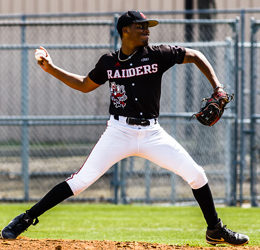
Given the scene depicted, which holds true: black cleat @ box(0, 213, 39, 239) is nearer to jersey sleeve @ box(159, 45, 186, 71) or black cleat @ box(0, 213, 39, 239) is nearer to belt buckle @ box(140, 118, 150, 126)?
belt buckle @ box(140, 118, 150, 126)

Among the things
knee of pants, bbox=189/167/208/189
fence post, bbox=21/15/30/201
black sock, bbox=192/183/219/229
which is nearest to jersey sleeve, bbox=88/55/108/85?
knee of pants, bbox=189/167/208/189

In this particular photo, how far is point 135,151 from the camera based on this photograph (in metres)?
5.39

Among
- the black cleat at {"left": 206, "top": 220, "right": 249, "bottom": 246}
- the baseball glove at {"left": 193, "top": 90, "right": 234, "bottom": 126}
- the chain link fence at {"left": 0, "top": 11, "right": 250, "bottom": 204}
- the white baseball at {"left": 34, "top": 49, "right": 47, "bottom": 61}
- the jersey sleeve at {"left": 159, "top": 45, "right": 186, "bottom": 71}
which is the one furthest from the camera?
the chain link fence at {"left": 0, "top": 11, "right": 250, "bottom": 204}

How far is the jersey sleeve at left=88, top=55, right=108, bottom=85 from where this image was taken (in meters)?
5.61

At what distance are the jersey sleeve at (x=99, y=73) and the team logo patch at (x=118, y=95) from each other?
0.21m

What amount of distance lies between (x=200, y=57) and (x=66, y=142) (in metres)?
7.69

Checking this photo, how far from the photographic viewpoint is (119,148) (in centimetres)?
538

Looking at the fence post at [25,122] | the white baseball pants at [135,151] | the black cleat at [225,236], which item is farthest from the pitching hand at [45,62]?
the fence post at [25,122]

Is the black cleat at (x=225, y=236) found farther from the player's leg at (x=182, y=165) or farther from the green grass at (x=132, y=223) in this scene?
the green grass at (x=132, y=223)

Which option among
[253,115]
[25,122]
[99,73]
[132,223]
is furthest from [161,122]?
[99,73]

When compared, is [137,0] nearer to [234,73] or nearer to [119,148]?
[234,73]

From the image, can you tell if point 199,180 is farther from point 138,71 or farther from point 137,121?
point 138,71

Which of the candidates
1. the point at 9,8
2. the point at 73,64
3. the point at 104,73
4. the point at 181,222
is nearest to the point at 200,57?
the point at 104,73

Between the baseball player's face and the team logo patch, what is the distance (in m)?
0.41
